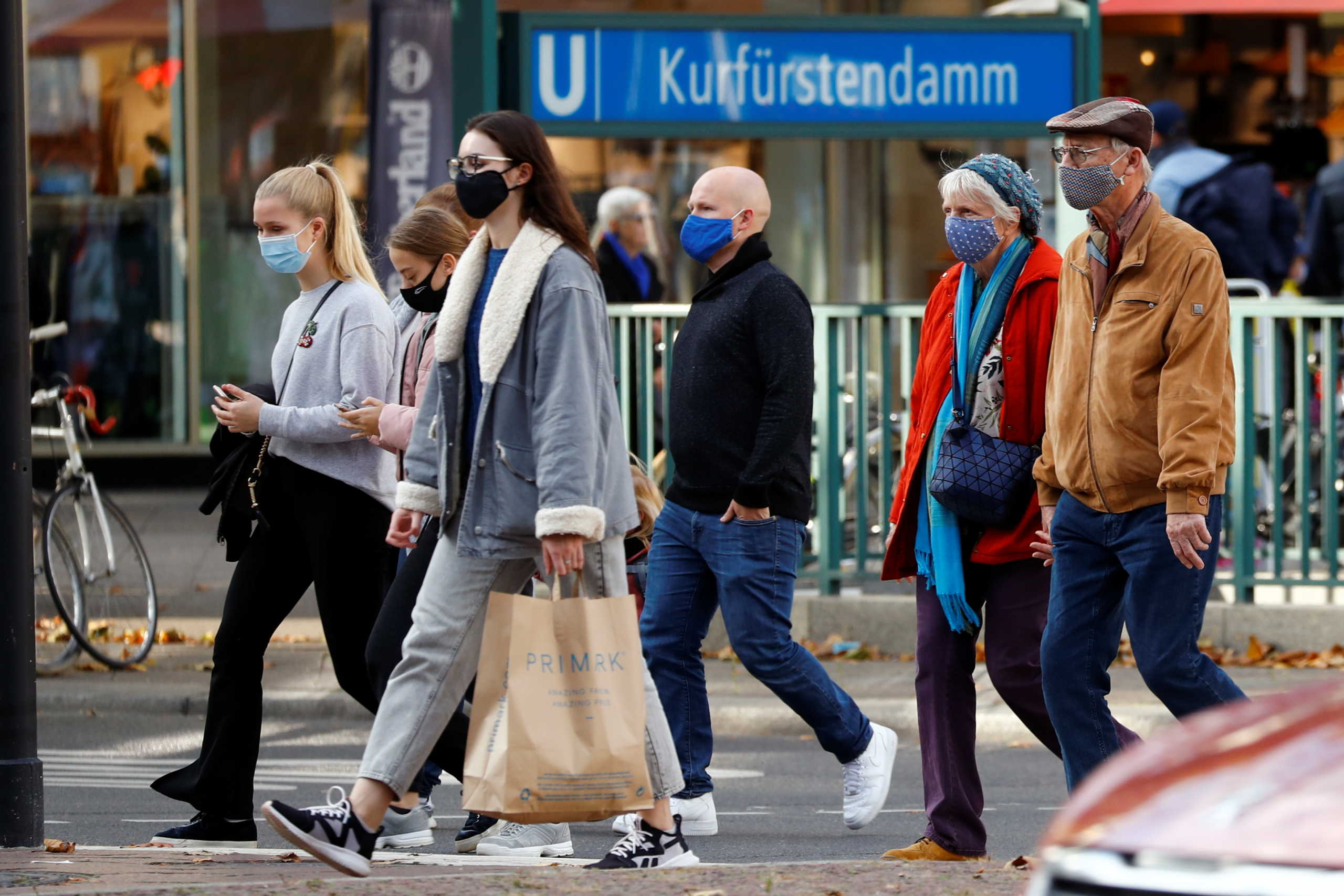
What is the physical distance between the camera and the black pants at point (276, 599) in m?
5.90

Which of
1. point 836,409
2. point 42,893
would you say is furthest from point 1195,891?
point 836,409

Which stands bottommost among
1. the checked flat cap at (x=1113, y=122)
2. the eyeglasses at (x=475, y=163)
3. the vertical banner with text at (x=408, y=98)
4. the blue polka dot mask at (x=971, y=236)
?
the blue polka dot mask at (x=971, y=236)

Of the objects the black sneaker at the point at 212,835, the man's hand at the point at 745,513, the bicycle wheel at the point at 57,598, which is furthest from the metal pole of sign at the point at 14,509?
the bicycle wheel at the point at 57,598

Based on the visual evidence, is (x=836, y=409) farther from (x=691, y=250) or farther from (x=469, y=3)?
(x=691, y=250)

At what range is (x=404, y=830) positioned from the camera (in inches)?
243

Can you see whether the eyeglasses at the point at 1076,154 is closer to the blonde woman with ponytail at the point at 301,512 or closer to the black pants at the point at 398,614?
the black pants at the point at 398,614

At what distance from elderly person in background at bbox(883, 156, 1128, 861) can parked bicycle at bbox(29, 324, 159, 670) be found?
5.14 m

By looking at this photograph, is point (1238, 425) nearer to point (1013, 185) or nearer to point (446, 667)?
point (1013, 185)

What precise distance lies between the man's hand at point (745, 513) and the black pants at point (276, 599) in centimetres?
98

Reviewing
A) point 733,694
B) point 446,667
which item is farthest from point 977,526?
point 733,694

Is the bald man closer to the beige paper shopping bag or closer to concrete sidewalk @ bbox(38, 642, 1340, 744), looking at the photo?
the beige paper shopping bag

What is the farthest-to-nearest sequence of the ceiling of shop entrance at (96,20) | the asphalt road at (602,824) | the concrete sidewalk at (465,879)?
1. the ceiling of shop entrance at (96,20)
2. the asphalt road at (602,824)
3. the concrete sidewalk at (465,879)

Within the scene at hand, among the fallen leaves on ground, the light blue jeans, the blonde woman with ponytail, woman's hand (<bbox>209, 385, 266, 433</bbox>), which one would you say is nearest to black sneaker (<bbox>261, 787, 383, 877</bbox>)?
the light blue jeans

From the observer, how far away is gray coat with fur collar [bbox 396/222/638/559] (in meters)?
4.93
